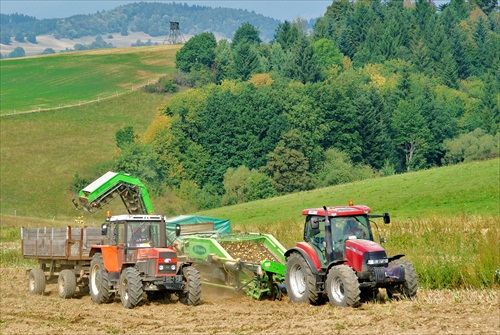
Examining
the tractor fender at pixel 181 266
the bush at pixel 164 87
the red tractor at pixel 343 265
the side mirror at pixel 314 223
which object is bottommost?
the tractor fender at pixel 181 266

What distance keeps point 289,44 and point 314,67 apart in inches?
1143

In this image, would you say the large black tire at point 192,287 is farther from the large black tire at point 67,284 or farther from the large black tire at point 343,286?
the large black tire at point 67,284

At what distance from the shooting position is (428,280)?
69.1 ft

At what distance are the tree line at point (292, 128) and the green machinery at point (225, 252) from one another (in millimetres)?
61603

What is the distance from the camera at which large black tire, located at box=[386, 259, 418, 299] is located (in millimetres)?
18875

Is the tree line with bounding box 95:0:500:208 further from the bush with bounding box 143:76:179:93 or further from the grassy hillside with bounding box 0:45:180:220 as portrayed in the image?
the grassy hillside with bounding box 0:45:180:220

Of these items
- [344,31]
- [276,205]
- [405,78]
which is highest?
[344,31]

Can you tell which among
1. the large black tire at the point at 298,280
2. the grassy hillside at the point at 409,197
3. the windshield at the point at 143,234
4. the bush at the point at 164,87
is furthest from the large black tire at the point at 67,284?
the bush at the point at 164,87

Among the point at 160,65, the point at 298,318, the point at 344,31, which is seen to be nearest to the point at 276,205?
the point at 298,318

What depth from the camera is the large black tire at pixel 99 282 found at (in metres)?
23.0

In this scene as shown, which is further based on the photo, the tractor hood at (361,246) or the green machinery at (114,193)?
the green machinery at (114,193)

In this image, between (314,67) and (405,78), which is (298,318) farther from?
(314,67)

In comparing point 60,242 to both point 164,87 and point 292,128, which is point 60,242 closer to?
point 292,128

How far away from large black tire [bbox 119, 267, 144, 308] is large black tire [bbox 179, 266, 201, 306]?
3.74ft
